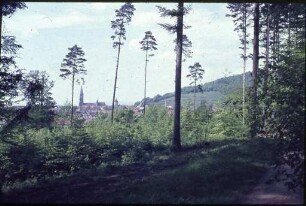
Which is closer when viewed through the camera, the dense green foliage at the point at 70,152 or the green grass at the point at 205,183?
the green grass at the point at 205,183

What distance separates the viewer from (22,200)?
11289mm

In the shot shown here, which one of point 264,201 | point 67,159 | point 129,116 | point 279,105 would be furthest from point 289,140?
point 129,116

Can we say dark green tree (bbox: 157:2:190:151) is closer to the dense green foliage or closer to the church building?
the dense green foliage

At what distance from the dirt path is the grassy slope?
0.25 m

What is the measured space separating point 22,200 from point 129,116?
4869cm

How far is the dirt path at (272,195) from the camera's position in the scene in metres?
8.59

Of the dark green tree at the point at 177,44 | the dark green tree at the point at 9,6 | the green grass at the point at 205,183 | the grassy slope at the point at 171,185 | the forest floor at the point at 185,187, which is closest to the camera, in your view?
the forest floor at the point at 185,187

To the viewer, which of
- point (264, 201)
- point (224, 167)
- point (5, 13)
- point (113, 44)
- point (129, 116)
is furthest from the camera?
point (129, 116)

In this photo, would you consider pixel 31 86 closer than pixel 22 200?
No

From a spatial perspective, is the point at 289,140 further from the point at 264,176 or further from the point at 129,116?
the point at 129,116

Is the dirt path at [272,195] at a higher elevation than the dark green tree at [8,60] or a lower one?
lower

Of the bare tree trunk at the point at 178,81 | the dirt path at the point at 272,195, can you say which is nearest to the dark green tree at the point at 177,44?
the bare tree trunk at the point at 178,81

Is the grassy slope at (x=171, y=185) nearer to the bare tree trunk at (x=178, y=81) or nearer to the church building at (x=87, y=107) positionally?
the bare tree trunk at (x=178, y=81)

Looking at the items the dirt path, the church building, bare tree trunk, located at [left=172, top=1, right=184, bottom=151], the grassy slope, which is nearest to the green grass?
the grassy slope
